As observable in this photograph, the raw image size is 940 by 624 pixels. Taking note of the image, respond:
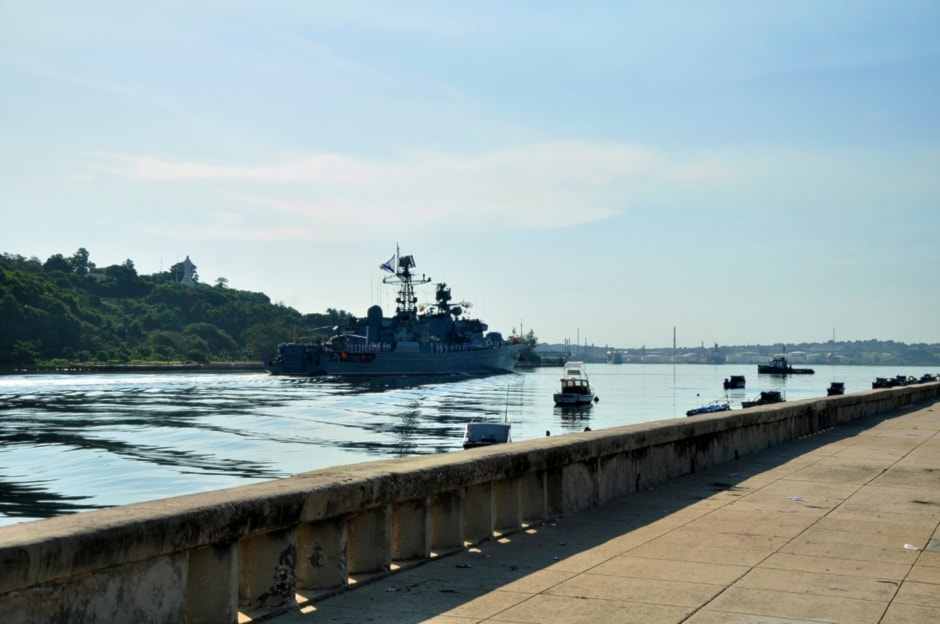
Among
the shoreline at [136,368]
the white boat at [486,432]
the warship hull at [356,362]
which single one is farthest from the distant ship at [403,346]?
the white boat at [486,432]

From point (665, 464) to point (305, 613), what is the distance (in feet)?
22.6

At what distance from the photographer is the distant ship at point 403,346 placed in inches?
5463

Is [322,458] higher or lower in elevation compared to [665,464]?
lower

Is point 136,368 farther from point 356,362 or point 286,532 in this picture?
point 286,532

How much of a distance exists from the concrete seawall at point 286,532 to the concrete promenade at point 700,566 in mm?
205

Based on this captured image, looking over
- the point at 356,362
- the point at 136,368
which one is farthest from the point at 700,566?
the point at 136,368

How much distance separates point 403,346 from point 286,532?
134m

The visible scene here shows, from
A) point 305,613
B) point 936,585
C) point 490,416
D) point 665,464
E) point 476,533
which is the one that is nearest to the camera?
point 305,613

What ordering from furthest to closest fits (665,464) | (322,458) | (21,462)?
(322,458) < (21,462) < (665,464)

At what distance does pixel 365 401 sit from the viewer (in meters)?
87.8

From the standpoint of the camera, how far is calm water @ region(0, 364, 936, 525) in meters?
35.7

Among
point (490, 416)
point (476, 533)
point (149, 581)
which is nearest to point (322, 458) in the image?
point (490, 416)

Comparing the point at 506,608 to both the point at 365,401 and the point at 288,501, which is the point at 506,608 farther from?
the point at 365,401

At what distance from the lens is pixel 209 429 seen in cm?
5803
